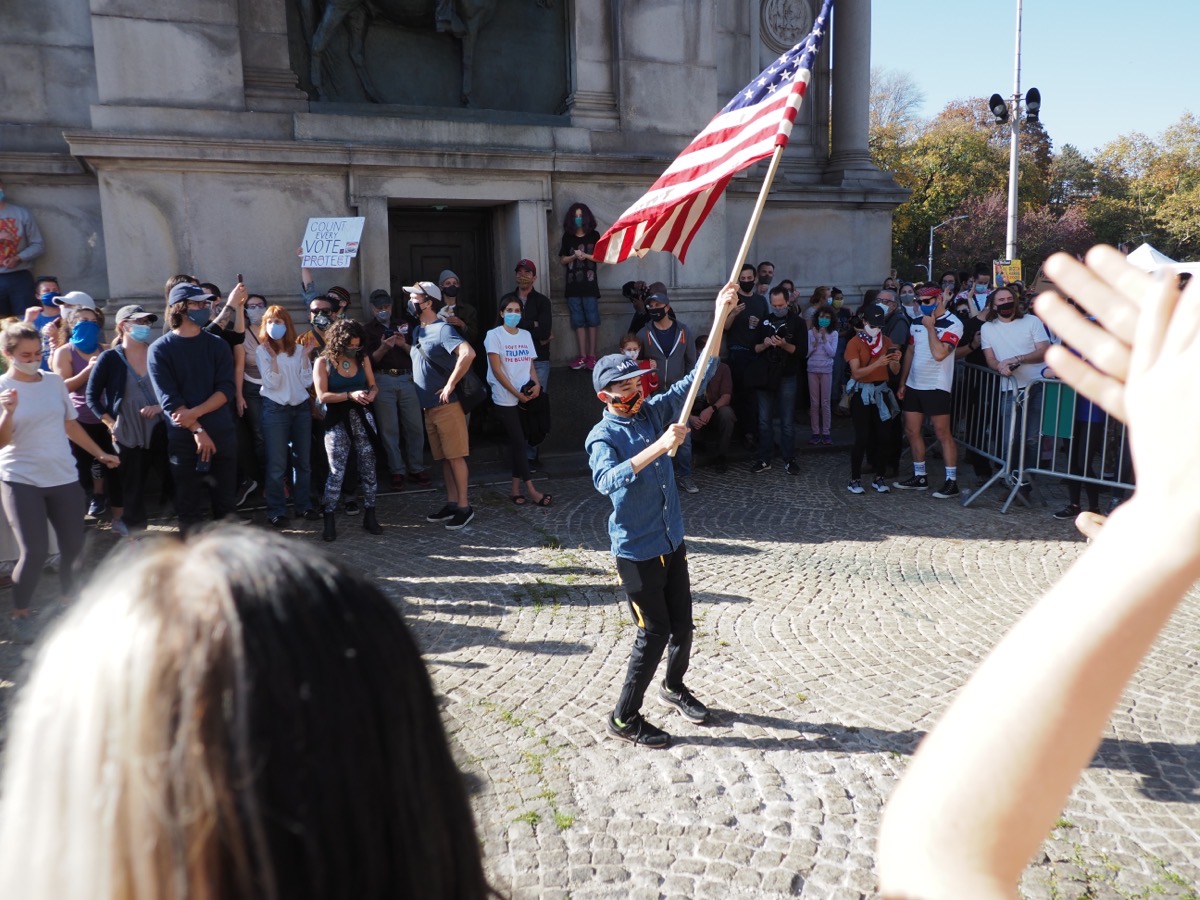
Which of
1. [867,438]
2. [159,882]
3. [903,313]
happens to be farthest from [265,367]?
[159,882]

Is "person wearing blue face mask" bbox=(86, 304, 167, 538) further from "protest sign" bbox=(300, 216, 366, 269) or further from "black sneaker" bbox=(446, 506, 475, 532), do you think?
"protest sign" bbox=(300, 216, 366, 269)

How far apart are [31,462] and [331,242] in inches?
201

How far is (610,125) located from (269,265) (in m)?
4.85

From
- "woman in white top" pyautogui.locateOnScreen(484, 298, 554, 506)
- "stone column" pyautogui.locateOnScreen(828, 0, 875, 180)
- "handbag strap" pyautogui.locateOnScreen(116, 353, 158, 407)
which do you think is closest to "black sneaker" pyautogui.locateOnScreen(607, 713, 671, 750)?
"woman in white top" pyautogui.locateOnScreen(484, 298, 554, 506)

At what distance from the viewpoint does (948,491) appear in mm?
9984

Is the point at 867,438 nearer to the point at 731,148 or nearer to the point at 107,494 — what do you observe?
the point at 731,148

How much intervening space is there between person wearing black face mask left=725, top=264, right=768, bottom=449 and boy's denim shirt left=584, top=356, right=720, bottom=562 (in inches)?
259

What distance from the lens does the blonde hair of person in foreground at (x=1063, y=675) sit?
33.3 inches

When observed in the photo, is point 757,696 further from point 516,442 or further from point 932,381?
point 932,381

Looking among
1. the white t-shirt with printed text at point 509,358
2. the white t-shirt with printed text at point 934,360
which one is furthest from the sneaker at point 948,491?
the white t-shirt with printed text at point 509,358

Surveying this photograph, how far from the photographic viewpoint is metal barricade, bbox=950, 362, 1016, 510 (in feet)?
31.9

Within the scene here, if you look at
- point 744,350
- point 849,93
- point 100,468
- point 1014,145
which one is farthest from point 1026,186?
point 100,468

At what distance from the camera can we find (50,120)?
11188mm

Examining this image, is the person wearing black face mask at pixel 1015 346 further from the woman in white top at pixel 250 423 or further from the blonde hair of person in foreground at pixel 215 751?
the blonde hair of person in foreground at pixel 215 751
